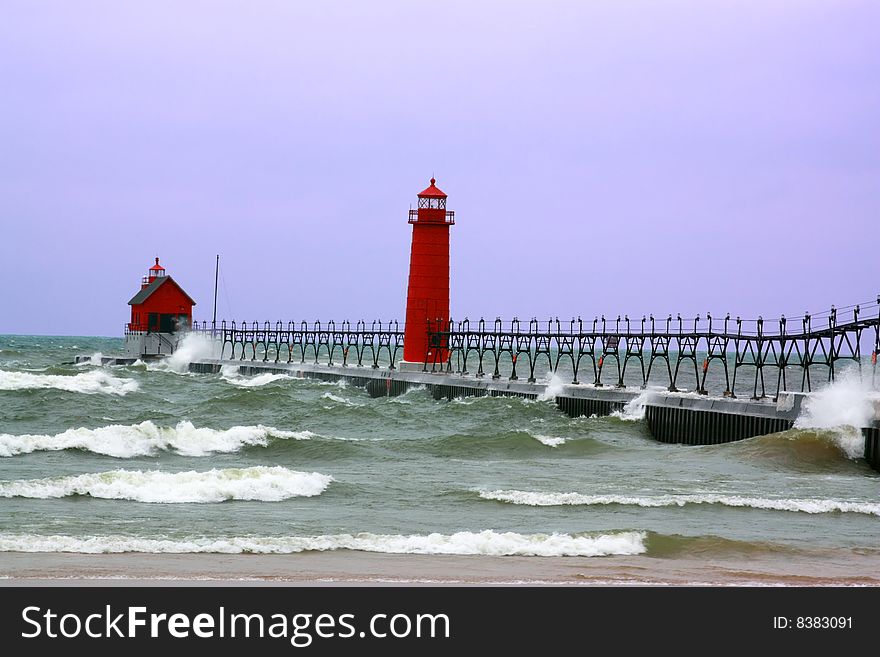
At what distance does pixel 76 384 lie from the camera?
43.4 m

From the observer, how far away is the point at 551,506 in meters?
17.2

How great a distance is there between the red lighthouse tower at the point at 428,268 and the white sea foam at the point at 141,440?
654 inches

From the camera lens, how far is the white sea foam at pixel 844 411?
2394cm

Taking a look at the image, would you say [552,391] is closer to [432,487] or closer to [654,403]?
[654,403]

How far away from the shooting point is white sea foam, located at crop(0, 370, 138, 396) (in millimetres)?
39656

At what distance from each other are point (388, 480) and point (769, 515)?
6.35 m

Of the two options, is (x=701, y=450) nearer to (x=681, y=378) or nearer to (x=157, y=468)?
(x=157, y=468)

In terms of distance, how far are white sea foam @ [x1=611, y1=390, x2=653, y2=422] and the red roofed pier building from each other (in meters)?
40.7

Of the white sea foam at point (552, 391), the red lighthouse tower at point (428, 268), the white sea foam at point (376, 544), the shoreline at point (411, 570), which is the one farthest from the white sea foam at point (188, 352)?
the shoreline at point (411, 570)

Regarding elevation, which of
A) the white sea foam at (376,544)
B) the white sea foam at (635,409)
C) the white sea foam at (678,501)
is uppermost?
the white sea foam at (635,409)

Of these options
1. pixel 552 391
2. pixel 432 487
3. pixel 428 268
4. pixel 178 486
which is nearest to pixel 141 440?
pixel 178 486

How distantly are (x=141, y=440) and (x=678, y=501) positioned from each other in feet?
37.8

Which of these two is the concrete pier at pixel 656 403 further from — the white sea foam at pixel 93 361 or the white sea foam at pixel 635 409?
the white sea foam at pixel 93 361
